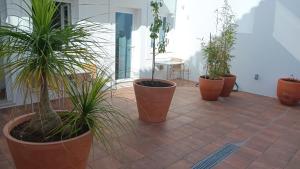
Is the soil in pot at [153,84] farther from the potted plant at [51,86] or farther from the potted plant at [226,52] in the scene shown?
the potted plant at [226,52]

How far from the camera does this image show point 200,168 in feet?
8.18

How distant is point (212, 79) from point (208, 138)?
6.53 feet

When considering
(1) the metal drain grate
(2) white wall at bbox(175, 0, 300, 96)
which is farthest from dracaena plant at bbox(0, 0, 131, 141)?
(2) white wall at bbox(175, 0, 300, 96)

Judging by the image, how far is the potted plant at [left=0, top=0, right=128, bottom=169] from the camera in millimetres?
1483

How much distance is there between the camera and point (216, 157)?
9.04 ft

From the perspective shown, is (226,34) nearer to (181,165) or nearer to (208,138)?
(208,138)

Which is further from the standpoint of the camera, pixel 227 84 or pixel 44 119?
pixel 227 84

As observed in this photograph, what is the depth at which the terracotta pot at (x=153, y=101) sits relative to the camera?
11.3 ft

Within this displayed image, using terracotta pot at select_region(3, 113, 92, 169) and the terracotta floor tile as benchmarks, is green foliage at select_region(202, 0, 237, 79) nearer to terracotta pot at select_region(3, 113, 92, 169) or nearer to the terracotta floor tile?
the terracotta floor tile

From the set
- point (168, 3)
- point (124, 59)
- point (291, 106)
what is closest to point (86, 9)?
point (124, 59)

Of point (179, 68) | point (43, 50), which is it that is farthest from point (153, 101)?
point (179, 68)

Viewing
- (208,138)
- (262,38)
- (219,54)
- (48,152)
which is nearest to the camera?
(48,152)

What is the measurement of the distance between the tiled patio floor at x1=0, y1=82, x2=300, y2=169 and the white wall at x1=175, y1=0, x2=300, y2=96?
984 millimetres

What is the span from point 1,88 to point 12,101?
57cm
